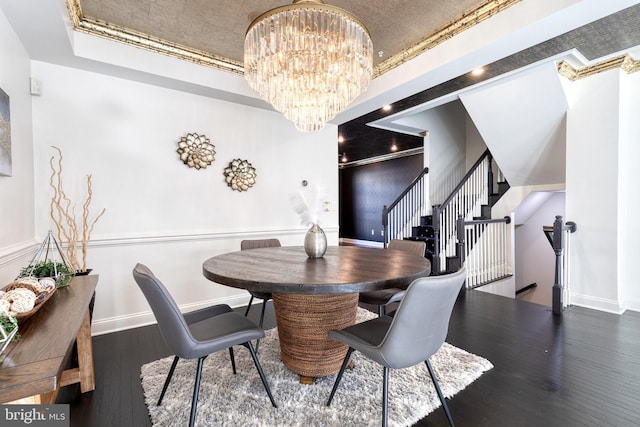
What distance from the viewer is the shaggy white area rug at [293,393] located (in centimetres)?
160

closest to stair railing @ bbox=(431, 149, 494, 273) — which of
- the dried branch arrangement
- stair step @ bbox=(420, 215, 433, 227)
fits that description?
stair step @ bbox=(420, 215, 433, 227)

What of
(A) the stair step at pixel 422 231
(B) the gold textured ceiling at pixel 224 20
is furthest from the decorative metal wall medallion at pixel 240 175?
(A) the stair step at pixel 422 231

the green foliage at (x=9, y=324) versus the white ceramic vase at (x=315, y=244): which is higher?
the white ceramic vase at (x=315, y=244)

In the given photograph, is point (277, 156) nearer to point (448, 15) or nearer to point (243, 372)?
point (448, 15)

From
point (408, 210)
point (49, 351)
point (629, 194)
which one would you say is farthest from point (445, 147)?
point (49, 351)

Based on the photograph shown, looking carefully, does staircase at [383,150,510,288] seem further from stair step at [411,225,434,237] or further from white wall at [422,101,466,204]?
white wall at [422,101,466,204]

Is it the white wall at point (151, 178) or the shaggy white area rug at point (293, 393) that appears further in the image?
the white wall at point (151, 178)

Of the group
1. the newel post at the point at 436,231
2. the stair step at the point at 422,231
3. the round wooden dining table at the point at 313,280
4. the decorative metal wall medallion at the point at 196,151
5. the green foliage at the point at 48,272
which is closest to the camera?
the round wooden dining table at the point at 313,280

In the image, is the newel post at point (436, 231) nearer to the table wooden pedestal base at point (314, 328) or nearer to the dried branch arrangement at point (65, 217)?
the table wooden pedestal base at point (314, 328)

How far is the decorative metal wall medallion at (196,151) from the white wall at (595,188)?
4148mm

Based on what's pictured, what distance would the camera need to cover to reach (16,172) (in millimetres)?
2123

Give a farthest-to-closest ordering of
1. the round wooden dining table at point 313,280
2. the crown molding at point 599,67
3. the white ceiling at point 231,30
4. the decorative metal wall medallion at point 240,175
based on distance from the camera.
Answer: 1. the decorative metal wall medallion at point 240,175
2. the crown molding at point 599,67
3. the white ceiling at point 231,30
4. the round wooden dining table at point 313,280

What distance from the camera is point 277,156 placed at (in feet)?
12.6

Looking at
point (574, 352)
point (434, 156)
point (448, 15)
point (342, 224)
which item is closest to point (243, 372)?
point (574, 352)
